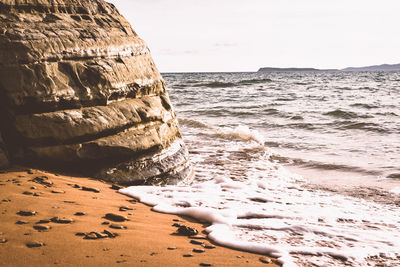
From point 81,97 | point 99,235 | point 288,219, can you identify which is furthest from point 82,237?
point 81,97

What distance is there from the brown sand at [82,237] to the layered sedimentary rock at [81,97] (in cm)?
51

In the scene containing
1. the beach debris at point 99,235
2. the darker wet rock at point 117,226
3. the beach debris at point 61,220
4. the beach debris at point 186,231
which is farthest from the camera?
the beach debris at point 186,231

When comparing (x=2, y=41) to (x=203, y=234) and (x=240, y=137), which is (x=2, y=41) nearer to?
(x=203, y=234)

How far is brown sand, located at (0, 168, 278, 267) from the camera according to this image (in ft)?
7.14

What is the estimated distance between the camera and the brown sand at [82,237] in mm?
2178

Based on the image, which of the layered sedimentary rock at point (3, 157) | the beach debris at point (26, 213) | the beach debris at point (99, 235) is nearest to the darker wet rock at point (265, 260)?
the beach debris at point (99, 235)

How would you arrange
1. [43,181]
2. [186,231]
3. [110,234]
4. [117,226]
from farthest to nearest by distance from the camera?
[43,181], [186,231], [117,226], [110,234]

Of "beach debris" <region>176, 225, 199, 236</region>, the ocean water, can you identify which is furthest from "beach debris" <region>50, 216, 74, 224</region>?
the ocean water

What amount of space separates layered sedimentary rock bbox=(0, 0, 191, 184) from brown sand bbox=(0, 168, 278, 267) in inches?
20.0

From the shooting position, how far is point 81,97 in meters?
4.23

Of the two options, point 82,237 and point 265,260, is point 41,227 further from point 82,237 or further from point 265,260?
point 265,260

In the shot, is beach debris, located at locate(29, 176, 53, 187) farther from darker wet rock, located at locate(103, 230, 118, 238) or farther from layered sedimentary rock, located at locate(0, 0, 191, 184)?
darker wet rock, located at locate(103, 230, 118, 238)

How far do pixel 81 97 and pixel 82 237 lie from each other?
2.17 m

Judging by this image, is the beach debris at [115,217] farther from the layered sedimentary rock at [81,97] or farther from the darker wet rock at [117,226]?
the layered sedimentary rock at [81,97]
